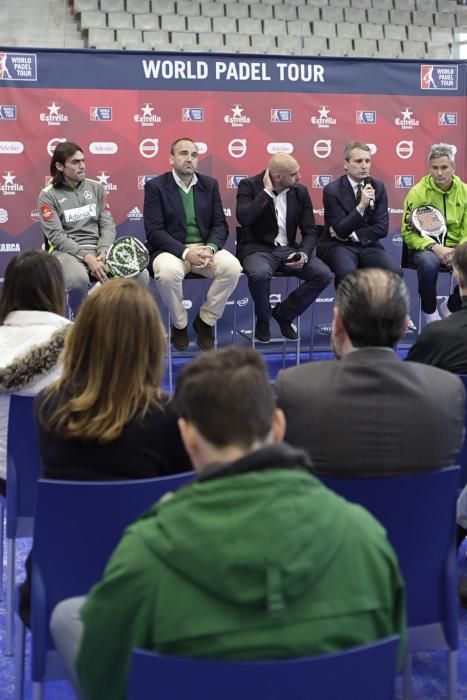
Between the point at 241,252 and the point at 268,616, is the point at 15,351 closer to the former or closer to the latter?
the point at 268,616

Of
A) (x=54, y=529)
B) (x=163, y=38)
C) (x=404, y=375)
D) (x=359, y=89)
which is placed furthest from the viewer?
(x=163, y=38)

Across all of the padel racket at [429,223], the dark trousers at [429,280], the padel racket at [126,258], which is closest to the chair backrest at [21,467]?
the padel racket at [126,258]

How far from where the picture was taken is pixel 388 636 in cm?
120

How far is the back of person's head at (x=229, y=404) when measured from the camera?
4.16 ft

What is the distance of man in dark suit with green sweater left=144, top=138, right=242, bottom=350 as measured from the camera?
19.1 ft

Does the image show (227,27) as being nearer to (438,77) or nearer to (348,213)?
(438,77)

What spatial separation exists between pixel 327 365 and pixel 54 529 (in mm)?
674

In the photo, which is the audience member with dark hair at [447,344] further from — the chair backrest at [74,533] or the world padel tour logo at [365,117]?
the world padel tour logo at [365,117]

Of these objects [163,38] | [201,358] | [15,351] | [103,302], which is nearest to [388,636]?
[201,358]

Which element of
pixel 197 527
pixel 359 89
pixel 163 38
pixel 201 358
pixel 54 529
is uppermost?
pixel 163 38

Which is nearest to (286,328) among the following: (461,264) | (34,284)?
(461,264)

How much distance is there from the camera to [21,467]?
2523 millimetres

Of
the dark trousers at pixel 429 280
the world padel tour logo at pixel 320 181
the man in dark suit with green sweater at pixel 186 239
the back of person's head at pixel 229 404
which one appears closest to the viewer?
the back of person's head at pixel 229 404

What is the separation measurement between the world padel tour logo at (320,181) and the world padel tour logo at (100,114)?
150cm
